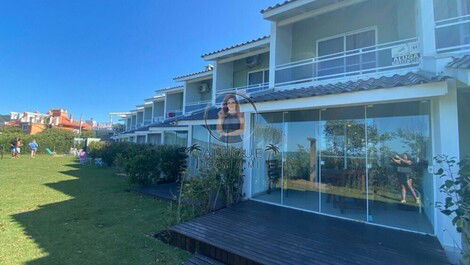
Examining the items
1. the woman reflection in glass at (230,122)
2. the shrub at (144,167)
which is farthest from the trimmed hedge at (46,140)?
the woman reflection in glass at (230,122)

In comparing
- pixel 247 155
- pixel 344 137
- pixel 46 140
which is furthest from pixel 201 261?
pixel 46 140

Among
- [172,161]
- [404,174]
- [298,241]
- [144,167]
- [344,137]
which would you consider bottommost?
[298,241]

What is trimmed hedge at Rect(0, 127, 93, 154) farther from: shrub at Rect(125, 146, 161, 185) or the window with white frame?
the window with white frame

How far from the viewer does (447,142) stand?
20.3 ft

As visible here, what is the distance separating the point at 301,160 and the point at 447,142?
451 centimetres

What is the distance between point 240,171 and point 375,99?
17.8ft

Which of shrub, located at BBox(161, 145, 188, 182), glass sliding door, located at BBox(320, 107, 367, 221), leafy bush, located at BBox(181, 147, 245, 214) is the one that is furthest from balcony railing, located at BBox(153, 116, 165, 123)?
glass sliding door, located at BBox(320, 107, 367, 221)

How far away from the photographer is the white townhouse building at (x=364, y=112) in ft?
22.4

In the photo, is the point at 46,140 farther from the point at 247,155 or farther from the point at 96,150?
the point at 247,155

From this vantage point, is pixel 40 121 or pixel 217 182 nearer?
pixel 217 182

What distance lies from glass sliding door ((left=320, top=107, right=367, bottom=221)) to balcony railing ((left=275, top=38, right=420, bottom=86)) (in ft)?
7.91

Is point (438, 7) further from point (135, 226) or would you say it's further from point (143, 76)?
point (143, 76)

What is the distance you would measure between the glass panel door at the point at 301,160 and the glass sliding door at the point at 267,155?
297mm

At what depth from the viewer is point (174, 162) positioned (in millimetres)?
15578
